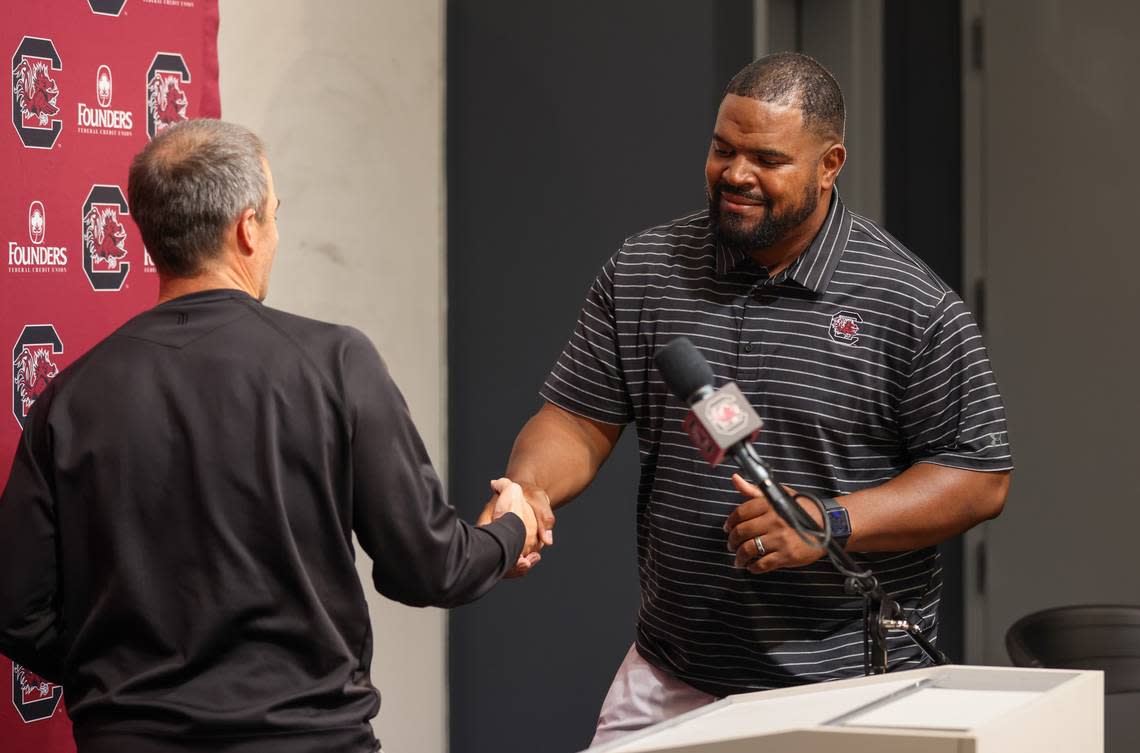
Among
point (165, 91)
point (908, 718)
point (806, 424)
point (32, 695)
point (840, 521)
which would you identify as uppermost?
point (165, 91)

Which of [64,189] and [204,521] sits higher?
[64,189]

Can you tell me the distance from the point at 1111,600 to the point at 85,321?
3.72 m

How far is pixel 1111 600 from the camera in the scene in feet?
16.7

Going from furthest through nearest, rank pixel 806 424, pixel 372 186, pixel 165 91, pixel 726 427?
1. pixel 372 186
2. pixel 165 91
3. pixel 806 424
4. pixel 726 427

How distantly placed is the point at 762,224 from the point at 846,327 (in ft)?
0.74

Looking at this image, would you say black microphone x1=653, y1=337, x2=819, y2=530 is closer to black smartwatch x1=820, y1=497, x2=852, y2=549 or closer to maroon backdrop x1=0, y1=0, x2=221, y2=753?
black smartwatch x1=820, y1=497, x2=852, y2=549

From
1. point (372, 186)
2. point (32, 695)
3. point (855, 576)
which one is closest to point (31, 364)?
point (32, 695)

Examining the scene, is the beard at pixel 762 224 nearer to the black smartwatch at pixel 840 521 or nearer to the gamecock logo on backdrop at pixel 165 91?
the black smartwatch at pixel 840 521

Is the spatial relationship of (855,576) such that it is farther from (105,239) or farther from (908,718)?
(105,239)

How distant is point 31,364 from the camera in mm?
2693

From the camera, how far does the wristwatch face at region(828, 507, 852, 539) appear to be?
229 centimetres

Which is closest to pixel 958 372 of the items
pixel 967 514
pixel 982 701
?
pixel 967 514

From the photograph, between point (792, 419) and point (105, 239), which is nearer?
point (792, 419)

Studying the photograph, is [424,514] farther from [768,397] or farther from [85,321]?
[85,321]
